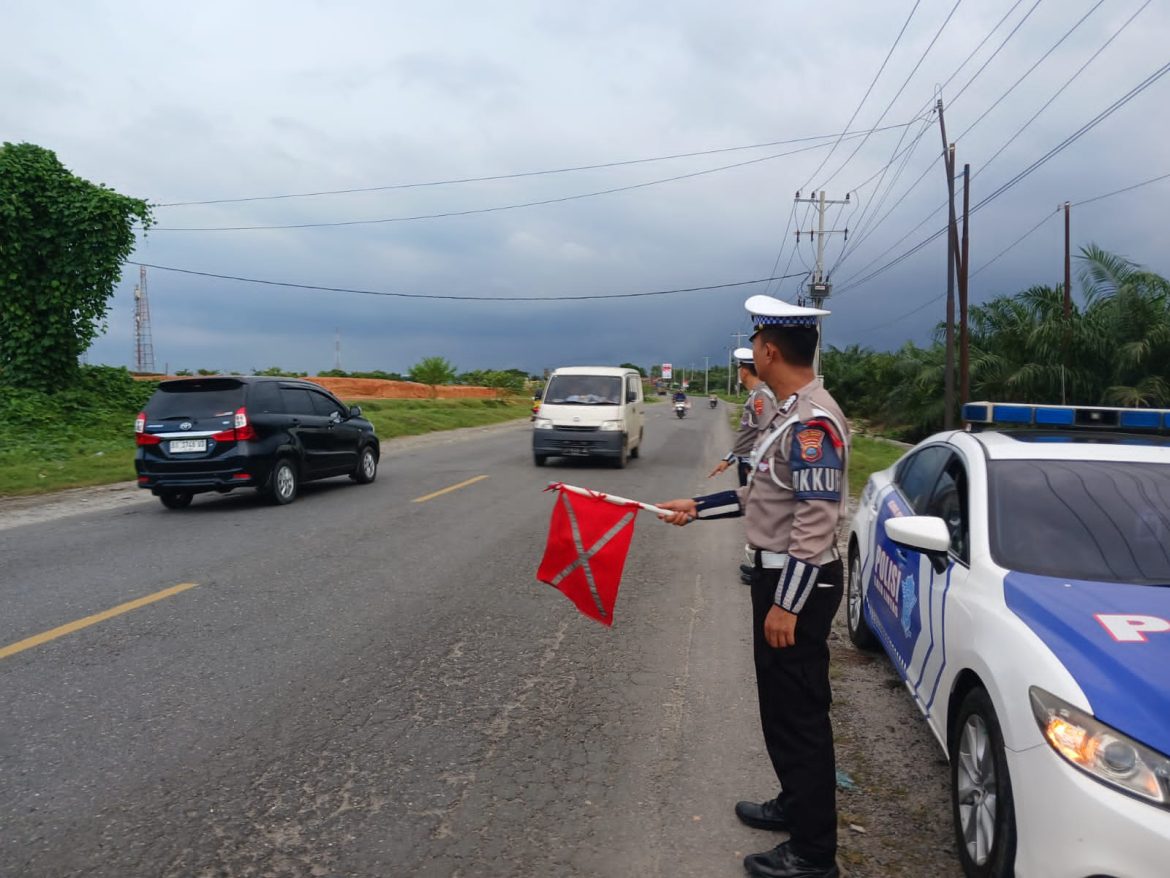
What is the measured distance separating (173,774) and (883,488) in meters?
4.21

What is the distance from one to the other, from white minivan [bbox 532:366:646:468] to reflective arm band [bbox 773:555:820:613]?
13.4m

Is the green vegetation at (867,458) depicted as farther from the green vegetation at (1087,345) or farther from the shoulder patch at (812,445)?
the shoulder patch at (812,445)

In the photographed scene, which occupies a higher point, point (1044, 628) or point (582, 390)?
point (582, 390)

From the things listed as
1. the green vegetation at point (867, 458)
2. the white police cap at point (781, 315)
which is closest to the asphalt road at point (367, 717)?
the white police cap at point (781, 315)

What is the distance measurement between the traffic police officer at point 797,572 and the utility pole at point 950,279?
1959 cm

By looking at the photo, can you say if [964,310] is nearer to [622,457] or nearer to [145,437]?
[622,457]

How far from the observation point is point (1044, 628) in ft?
9.07

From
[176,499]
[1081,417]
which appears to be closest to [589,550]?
[1081,417]

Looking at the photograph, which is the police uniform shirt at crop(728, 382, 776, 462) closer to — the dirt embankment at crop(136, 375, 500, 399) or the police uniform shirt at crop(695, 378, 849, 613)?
the police uniform shirt at crop(695, 378, 849, 613)

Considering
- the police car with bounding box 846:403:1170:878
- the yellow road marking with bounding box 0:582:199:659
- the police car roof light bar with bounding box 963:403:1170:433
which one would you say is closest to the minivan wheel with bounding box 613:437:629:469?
the yellow road marking with bounding box 0:582:199:659

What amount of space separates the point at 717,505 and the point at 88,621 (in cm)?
464

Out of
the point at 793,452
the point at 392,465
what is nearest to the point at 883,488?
the point at 793,452

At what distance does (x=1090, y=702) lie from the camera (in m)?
2.39

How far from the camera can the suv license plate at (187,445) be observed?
35.6 ft
